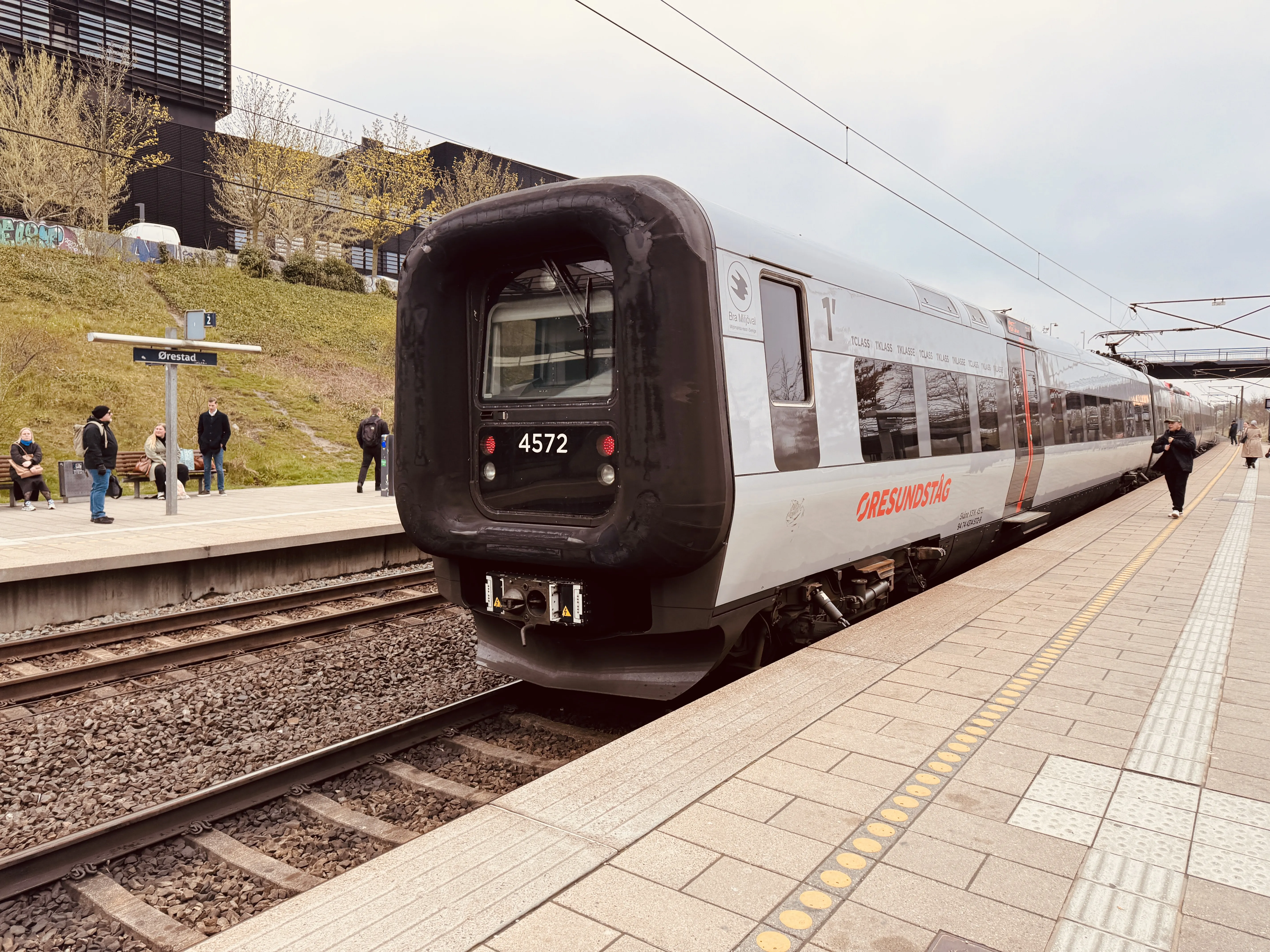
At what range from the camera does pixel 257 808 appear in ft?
13.5

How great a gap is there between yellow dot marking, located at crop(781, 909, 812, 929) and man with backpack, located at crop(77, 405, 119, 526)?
1146cm

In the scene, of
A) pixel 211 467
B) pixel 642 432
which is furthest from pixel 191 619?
pixel 211 467

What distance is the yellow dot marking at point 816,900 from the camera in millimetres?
2533

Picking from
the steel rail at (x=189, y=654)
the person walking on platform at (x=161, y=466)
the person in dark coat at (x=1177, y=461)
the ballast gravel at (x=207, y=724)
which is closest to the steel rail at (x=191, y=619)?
the steel rail at (x=189, y=654)

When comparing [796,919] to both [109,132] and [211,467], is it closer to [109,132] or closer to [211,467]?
[211,467]

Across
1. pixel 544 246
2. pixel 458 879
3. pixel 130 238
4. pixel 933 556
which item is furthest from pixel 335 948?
pixel 130 238

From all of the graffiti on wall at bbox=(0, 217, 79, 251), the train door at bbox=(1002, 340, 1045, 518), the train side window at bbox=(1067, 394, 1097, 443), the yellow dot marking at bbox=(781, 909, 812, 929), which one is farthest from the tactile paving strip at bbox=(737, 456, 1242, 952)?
the graffiti on wall at bbox=(0, 217, 79, 251)

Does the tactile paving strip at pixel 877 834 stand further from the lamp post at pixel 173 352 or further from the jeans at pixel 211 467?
the jeans at pixel 211 467

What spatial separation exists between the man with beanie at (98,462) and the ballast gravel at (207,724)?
6188 mm

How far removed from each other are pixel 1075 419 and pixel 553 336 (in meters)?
10.5

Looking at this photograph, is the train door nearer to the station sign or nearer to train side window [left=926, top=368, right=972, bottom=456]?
train side window [left=926, top=368, right=972, bottom=456]

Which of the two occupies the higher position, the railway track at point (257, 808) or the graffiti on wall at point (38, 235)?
the graffiti on wall at point (38, 235)

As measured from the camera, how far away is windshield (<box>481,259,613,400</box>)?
4.65 meters

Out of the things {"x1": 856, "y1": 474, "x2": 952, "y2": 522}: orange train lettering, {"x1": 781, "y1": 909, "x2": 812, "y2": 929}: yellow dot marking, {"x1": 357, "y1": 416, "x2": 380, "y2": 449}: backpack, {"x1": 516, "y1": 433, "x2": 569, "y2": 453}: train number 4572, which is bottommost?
{"x1": 781, "y1": 909, "x2": 812, "y2": 929}: yellow dot marking
